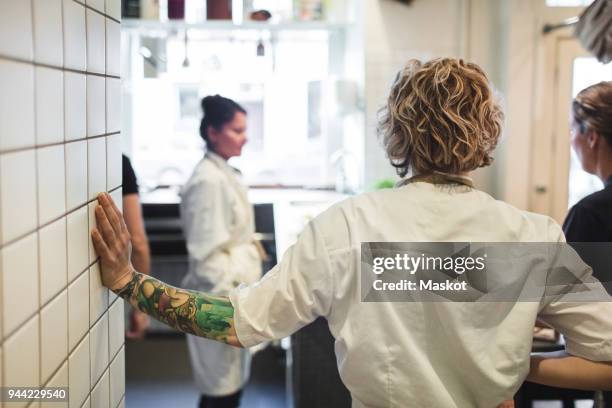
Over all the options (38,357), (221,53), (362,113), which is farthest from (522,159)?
(38,357)

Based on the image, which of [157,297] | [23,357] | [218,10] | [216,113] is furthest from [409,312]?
[218,10]

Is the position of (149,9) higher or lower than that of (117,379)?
higher

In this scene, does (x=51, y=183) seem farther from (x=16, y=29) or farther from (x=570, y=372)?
(x=570, y=372)

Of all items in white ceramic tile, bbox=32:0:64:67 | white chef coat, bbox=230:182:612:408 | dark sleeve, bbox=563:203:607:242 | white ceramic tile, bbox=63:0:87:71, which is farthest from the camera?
dark sleeve, bbox=563:203:607:242

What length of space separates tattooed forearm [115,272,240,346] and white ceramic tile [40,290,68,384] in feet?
0.87

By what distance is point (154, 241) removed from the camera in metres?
4.48

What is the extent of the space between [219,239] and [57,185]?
187 centimetres

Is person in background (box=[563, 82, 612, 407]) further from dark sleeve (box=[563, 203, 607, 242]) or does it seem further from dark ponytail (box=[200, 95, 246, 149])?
dark ponytail (box=[200, 95, 246, 149])

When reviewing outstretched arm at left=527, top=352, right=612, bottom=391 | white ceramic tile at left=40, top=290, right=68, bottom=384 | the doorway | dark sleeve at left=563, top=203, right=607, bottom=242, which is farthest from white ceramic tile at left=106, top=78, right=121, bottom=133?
the doorway

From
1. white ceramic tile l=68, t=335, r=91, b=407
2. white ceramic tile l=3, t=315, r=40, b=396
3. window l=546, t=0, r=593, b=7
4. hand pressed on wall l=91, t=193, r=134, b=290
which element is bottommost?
white ceramic tile l=68, t=335, r=91, b=407

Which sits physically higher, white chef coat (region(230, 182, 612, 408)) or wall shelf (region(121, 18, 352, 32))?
wall shelf (region(121, 18, 352, 32))

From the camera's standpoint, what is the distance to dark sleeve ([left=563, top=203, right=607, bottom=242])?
1894 mm

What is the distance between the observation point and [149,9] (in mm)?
4598

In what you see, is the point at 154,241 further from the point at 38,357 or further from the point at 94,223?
the point at 38,357
